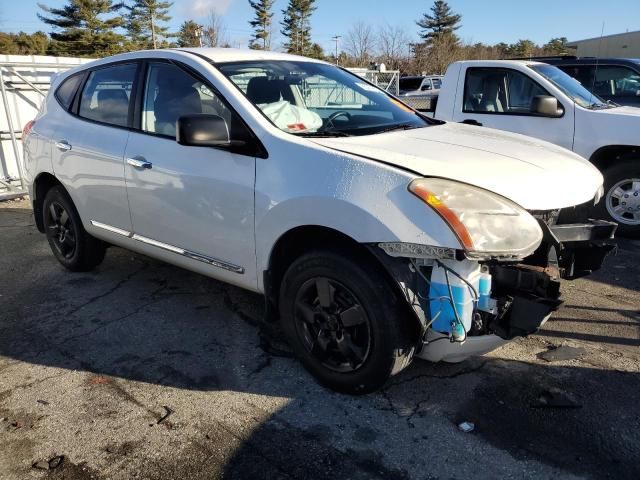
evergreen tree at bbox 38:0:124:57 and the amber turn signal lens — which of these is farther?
evergreen tree at bbox 38:0:124:57

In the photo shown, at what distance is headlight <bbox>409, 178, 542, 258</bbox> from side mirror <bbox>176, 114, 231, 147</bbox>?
1163mm


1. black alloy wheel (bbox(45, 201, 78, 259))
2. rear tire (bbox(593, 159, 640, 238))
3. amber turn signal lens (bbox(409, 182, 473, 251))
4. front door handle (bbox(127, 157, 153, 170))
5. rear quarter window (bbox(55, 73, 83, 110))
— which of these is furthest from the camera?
rear tire (bbox(593, 159, 640, 238))

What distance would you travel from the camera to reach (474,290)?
8.18 feet

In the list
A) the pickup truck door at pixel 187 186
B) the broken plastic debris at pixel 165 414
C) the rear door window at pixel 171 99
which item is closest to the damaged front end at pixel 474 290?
the pickup truck door at pixel 187 186

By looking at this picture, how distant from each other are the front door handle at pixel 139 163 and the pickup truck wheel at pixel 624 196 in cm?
457

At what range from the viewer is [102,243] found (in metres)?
4.87

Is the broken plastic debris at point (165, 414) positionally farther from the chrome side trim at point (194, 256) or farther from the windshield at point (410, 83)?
the windshield at point (410, 83)

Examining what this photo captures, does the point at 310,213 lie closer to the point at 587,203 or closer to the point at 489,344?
the point at 489,344

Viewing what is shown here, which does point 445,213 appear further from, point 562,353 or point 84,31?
point 84,31

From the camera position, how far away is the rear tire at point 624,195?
5711 millimetres

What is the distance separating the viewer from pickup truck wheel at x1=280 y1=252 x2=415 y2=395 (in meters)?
2.62

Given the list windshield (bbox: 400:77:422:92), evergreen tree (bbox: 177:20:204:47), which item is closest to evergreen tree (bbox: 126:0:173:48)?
evergreen tree (bbox: 177:20:204:47)

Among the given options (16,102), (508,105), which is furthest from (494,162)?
(16,102)

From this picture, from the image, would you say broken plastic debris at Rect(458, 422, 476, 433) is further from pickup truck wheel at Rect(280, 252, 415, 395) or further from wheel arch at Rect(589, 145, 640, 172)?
wheel arch at Rect(589, 145, 640, 172)
